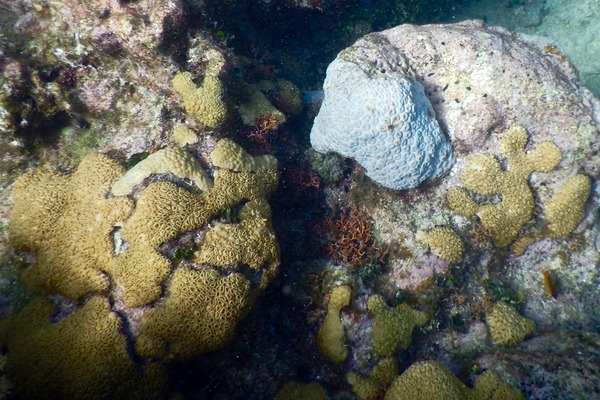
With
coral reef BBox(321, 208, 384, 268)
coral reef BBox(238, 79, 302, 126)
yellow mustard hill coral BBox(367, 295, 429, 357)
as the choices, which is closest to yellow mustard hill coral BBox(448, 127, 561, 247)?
coral reef BBox(321, 208, 384, 268)

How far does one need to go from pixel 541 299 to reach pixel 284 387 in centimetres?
392

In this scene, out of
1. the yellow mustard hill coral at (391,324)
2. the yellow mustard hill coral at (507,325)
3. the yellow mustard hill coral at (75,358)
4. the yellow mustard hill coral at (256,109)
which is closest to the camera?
the yellow mustard hill coral at (75,358)

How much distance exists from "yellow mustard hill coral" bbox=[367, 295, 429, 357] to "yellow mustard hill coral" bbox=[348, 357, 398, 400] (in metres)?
0.12

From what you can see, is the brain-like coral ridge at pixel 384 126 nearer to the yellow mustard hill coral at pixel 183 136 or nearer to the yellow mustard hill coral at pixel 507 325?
the yellow mustard hill coral at pixel 183 136

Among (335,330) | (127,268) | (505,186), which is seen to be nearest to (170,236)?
(127,268)

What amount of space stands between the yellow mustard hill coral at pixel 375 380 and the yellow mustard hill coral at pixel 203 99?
3765 mm

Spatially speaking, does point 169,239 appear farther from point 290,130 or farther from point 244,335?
point 290,130

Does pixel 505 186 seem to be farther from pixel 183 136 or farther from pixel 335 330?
pixel 183 136

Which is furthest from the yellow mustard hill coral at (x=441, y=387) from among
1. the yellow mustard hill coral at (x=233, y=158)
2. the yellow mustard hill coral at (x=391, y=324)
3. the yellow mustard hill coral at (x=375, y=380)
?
the yellow mustard hill coral at (x=233, y=158)

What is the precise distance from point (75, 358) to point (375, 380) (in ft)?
11.2

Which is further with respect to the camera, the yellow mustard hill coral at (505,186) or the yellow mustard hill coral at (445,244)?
the yellow mustard hill coral at (505,186)

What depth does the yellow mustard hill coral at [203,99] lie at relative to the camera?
4.35 m

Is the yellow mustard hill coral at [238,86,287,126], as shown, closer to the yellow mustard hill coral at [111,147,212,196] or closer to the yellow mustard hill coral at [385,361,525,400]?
the yellow mustard hill coral at [111,147,212,196]

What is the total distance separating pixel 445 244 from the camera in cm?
452
